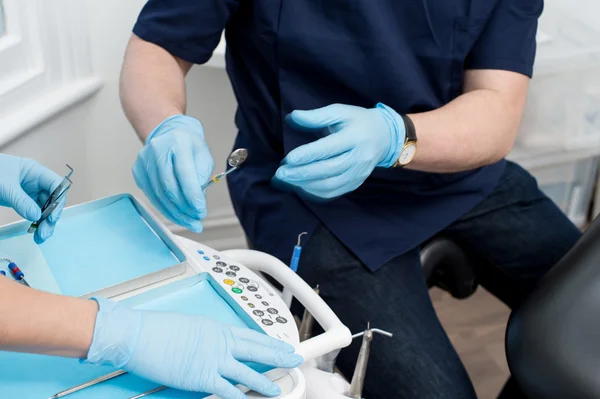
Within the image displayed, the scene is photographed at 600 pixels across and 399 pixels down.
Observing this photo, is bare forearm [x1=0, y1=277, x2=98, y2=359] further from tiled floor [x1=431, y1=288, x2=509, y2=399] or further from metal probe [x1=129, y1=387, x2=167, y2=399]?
tiled floor [x1=431, y1=288, x2=509, y2=399]

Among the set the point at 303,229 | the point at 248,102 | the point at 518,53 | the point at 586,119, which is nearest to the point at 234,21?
the point at 248,102

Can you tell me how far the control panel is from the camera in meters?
0.77

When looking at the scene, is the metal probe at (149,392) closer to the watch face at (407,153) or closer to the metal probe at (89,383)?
the metal probe at (89,383)

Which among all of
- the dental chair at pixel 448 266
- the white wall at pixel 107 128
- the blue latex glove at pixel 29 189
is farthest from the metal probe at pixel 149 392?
the white wall at pixel 107 128

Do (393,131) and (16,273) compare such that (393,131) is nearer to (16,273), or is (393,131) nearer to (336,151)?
(336,151)

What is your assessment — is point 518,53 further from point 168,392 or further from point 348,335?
point 168,392

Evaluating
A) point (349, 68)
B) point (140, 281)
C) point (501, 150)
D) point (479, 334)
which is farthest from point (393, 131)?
point (479, 334)

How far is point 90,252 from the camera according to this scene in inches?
32.5

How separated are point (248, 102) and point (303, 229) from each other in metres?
0.26

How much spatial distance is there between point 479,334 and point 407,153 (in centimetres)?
96

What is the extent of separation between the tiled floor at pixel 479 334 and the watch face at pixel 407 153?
32.8 inches

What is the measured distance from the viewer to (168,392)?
0.69 metres

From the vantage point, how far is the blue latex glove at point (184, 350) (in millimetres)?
677

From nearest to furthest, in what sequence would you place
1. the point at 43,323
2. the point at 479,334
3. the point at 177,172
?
the point at 43,323 → the point at 177,172 → the point at 479,334
